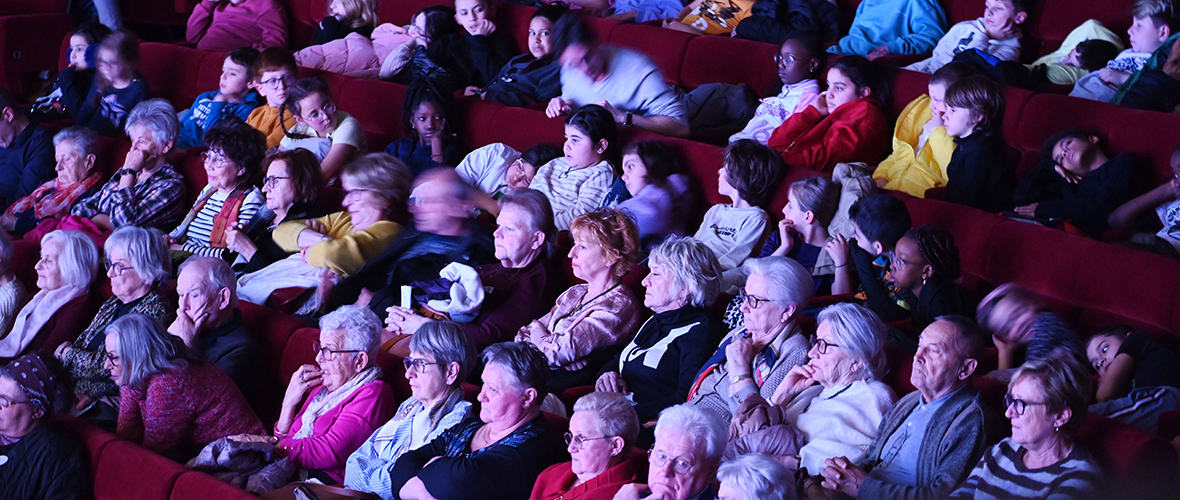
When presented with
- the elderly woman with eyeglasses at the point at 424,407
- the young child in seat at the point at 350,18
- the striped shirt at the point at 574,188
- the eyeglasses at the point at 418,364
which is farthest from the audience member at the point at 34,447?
the young child in seat at the point at 350,18

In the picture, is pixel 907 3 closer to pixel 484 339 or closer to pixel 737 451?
pixel 484 339

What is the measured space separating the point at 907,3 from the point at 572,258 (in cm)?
171

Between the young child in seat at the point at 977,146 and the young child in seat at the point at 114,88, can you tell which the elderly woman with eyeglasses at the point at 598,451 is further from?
the young child in seat at the point at 114,88

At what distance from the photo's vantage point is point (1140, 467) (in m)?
1.49

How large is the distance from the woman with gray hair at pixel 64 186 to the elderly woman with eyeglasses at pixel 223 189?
0.39m

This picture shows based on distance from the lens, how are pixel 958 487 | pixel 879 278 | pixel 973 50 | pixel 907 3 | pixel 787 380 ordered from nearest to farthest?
pixel 958 487 → pixel 787 380 → pixel 879 278 → pixel 973 50 → pixel 907 3

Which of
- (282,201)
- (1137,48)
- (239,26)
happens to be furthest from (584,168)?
(239,26)

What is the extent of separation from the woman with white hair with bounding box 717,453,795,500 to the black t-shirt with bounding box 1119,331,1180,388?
753 millimetres

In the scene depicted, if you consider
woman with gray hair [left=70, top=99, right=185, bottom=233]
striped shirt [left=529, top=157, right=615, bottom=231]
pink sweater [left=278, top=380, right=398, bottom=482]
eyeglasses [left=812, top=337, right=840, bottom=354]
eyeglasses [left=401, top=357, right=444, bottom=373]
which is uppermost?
eyeglasses [left=812, top=337, right=840, bottom=354]

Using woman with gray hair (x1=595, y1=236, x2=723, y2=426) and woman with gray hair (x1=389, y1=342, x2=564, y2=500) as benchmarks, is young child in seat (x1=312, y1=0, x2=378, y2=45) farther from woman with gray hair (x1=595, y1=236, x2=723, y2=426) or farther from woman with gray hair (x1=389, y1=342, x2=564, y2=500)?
woman with gray hair (x1=389, y1=342, x2=564, y2=500)

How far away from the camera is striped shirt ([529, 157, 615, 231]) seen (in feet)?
9.27

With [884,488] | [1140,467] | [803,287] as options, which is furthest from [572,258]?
[1140,467]

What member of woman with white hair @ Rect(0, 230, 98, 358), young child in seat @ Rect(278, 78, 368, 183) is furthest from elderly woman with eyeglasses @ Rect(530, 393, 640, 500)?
young child in seat @ Rect(278, 78, 368, 183)

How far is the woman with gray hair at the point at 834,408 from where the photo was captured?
177cm
